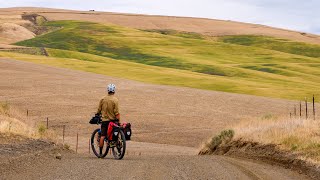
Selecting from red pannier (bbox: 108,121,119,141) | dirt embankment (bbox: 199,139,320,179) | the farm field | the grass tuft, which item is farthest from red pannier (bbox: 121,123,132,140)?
the grass tuft

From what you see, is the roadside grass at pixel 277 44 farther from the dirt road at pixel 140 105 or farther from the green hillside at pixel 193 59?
the dirt road at pixel 140 105

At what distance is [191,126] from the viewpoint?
137 ft

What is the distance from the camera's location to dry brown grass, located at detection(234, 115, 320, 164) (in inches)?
617

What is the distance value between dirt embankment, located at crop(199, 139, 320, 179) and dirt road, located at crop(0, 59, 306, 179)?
38cm

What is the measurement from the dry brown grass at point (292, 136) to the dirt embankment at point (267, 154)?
0.52 feet

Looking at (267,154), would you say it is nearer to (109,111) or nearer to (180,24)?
(109,111)

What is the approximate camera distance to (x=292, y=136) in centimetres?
1764

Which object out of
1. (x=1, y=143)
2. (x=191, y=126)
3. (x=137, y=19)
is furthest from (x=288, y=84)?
(x=137, y=19)

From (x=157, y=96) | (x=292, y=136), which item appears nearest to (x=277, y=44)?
(x=157, y=96)

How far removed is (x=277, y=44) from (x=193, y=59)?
155ft

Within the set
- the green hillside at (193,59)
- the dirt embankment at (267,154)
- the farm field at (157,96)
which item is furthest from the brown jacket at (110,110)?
the green hillside at (193,59)

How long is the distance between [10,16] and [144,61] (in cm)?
8173

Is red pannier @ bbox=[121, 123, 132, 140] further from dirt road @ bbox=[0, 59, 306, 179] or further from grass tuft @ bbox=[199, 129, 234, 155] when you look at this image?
grass tuft @ bbox=[199, 129, 234, 155]

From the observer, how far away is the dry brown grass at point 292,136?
15.7m
